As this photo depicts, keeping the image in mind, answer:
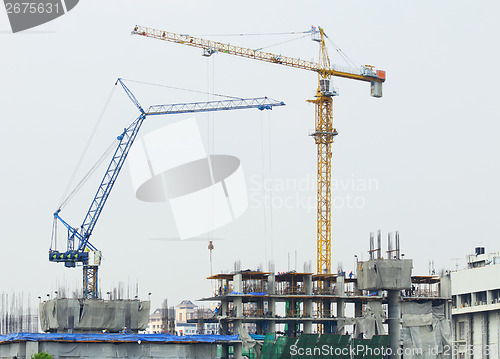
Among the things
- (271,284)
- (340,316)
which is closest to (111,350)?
(271,284)

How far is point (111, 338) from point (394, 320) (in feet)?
131

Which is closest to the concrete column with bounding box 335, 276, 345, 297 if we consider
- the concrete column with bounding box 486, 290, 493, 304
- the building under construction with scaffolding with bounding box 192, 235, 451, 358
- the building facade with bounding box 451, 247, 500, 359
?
the building under construction with scaffolding with bounding box 192, 235, 451, 358

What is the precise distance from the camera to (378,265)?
12738cm

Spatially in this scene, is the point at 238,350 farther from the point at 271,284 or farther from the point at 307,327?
the point at 307,327

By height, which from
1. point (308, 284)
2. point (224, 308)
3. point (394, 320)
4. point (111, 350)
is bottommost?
point (111, 350)

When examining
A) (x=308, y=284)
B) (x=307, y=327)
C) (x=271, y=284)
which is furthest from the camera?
Answer: (x=307, y=327)

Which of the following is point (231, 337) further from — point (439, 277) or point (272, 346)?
point (439, 277)

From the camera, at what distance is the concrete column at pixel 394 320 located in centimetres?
12950

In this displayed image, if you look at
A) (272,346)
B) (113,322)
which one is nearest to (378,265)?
(272,346)

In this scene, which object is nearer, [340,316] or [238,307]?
[238,307]

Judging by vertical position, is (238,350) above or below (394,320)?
below

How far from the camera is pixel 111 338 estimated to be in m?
118

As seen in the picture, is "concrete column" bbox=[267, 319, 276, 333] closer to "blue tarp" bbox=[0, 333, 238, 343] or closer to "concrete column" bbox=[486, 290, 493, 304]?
"blue tarp" bbox=[0, 333, 238, 343]

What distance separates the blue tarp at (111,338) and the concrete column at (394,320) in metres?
22.6
